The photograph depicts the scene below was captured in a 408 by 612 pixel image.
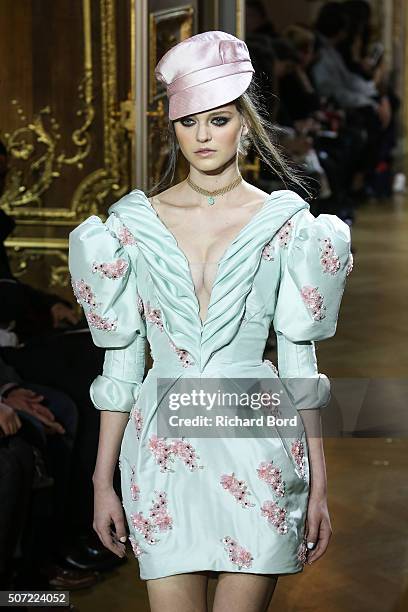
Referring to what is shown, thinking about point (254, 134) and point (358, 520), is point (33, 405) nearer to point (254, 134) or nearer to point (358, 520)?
point (358, 520)

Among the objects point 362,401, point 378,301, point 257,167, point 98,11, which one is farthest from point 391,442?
point 378,301

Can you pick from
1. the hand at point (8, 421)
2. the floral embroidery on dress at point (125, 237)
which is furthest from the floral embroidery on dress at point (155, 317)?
the hand at point (8, 421)

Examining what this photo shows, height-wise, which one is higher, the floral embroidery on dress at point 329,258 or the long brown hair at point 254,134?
the long brown hair at point 254,134

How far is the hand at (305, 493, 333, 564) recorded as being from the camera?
244cm

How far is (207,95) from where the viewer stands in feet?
7.80

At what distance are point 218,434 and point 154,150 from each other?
11.8 feet

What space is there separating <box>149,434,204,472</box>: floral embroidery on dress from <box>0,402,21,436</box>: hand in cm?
131

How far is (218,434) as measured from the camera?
2.41 m

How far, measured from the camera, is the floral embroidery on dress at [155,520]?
2.39m

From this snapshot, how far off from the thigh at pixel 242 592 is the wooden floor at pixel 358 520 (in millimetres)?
1408

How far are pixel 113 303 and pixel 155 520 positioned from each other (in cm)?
37

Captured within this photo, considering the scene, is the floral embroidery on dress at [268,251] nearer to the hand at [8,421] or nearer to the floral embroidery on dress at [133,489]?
the floral embroidery on dress at [133,489]

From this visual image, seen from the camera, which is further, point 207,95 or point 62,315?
point 62,315

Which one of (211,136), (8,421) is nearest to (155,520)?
(211,136)
